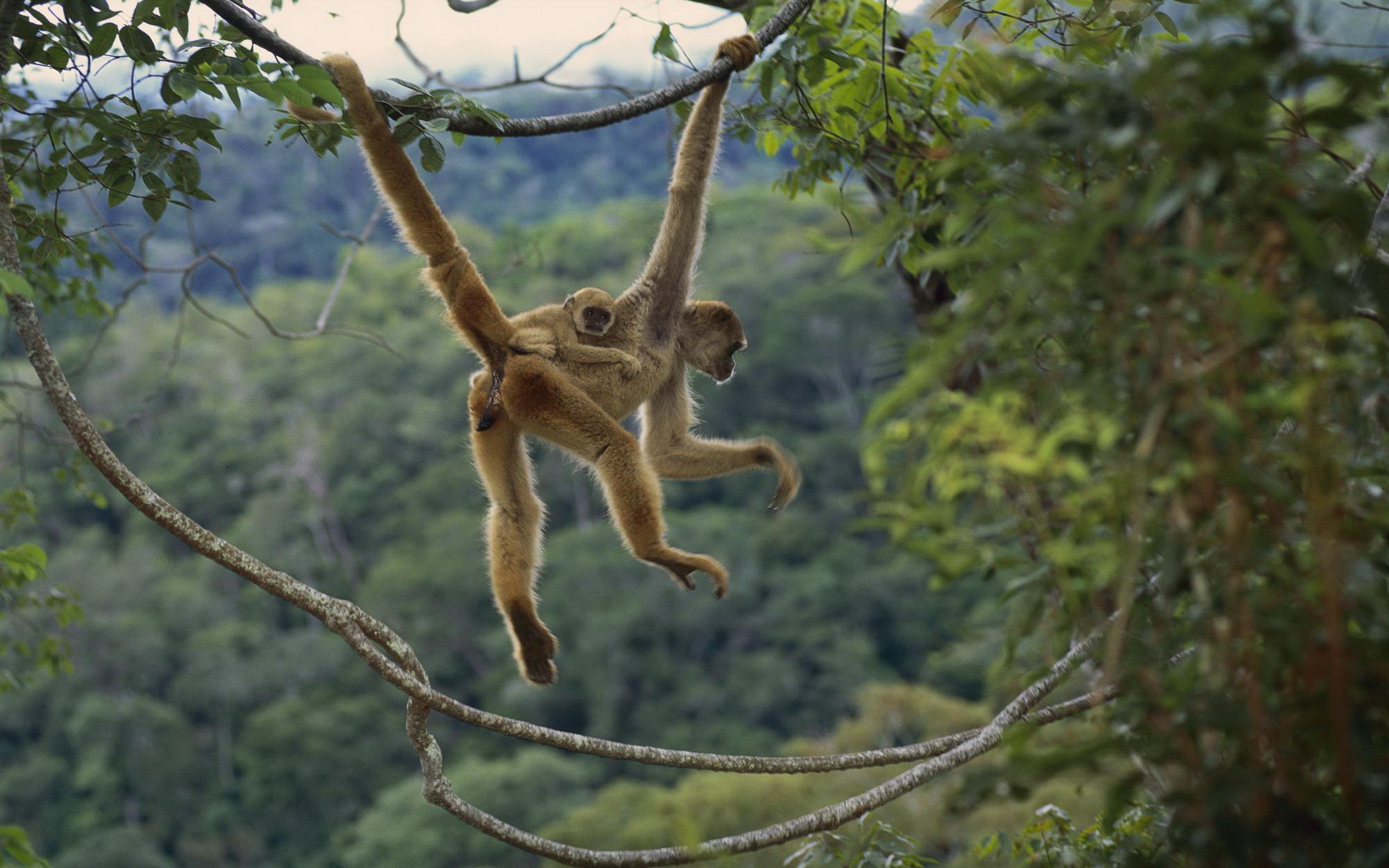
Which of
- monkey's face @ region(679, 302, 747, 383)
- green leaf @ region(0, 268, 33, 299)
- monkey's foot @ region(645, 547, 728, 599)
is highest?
monkey's face @ region(679, 302, 747, 383)

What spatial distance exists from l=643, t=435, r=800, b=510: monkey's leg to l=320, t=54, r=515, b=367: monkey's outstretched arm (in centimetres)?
132

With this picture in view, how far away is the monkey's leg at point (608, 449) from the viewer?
16.1 feet

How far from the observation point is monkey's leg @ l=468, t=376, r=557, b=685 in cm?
498

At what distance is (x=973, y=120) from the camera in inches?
198

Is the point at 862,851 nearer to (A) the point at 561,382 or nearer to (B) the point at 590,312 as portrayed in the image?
(A) the point at 561,382

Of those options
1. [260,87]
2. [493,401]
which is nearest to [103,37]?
[260,87]

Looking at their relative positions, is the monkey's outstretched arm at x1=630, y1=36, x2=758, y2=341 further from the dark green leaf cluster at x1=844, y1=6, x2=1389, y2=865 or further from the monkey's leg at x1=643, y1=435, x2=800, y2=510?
the dark green leaf cluster at x1=844, y1=6, x2=1389, y2=865

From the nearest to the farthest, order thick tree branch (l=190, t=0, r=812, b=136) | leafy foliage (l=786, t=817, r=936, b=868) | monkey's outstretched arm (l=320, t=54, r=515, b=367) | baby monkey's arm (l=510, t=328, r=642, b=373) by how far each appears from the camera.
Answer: thick tree branch (l=190, t=0, r=812, b=136), leafy foliage (l=786, t=817, r=936, b=868), monkey's outstretched arm (l=320, t=54, r=515, b=367), baby monkey's arm (l=510, t=328, r=642, b=373)

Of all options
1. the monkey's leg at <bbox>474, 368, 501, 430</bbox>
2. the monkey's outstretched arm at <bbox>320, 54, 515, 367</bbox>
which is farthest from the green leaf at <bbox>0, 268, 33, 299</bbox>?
the monkey's leg at <bbox>474, 368, 501, 430</bbox>

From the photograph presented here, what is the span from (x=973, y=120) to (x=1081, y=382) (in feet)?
10.7

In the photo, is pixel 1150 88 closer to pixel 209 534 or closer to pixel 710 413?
pixel 209 534

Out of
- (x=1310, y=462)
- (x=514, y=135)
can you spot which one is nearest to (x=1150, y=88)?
(x=1310, y=462)

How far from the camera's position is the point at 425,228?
4.57m

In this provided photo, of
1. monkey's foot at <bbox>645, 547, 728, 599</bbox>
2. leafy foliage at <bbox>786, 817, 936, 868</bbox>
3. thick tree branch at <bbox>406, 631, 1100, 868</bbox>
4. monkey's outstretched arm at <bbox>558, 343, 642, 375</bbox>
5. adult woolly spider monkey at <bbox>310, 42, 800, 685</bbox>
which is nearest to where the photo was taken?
thick tree branch at <bbox>406, 631, 1100, 868</bbox>
